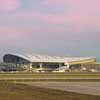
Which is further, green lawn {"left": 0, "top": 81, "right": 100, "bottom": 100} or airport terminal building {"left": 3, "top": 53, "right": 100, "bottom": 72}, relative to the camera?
airport terminal building {"left": 3, "top": 53, "right": 100, "bottom": 72}

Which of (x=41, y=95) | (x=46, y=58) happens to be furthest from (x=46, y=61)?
(x=41, y=95)

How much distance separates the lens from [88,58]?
570 feet

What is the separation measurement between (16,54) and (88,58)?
161 feet

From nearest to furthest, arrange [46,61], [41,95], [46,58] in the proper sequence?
[41,95]
[46,61]
[46,58]

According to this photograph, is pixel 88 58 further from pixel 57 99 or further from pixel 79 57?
pixel 57 99

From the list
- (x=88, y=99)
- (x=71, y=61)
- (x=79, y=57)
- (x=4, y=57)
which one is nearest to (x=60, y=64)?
(x=71, y=61)

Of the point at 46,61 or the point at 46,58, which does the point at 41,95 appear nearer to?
the point at 46,61

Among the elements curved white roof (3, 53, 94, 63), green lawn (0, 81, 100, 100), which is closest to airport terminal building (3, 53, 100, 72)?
curved white roof (3, 53, 94, 63)

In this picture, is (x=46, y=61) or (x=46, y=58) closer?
(x=46, y=61)

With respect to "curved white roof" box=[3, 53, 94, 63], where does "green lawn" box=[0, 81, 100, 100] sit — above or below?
below

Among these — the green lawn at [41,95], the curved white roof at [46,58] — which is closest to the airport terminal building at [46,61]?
the curved white roof at [46,58]

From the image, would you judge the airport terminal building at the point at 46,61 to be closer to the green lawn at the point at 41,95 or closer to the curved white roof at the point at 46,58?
the curved white roof at the point at 46,58

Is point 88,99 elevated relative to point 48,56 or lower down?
lower down

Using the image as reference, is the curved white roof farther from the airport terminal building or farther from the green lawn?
the green lawn
